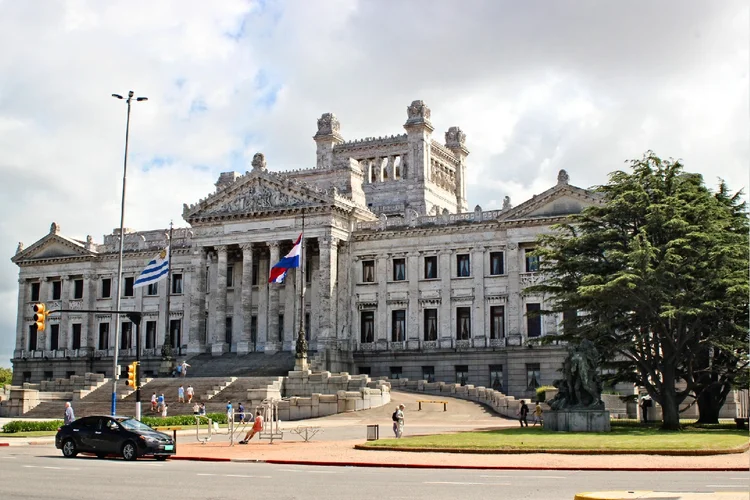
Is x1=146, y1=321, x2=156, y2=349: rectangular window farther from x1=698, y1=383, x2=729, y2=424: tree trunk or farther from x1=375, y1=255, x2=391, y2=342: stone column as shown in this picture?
x1=698, y1=383, x2=729, y2=424: tree trunk

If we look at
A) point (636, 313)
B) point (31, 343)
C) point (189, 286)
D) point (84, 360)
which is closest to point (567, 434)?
point (636, 313)

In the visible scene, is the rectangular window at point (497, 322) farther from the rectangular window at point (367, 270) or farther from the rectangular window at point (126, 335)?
the rectangular window at point (126, 335)

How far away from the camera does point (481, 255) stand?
77.9 m

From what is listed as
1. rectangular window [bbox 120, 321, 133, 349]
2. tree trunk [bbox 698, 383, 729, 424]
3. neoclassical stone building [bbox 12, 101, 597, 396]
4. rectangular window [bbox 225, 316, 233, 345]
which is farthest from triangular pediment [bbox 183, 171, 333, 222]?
tree trunk [bbox 698, 383, 729, 424]

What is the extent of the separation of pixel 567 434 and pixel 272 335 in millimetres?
40789

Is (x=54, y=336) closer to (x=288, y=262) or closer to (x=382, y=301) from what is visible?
(x=382, y=301)

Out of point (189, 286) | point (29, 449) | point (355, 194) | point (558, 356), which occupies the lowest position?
point (29, 449)

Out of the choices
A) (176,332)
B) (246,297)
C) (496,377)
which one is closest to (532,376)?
(496,377)

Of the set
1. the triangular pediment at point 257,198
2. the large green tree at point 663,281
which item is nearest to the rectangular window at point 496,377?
the triangular pediment at point 257,198

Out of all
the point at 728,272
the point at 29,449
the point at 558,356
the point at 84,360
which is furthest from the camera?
the point at 84,360

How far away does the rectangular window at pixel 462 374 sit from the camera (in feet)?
252

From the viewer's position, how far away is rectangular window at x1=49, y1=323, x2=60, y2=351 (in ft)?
309

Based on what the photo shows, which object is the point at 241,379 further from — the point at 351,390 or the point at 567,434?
the point at 567,434

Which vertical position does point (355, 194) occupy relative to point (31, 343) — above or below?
above
